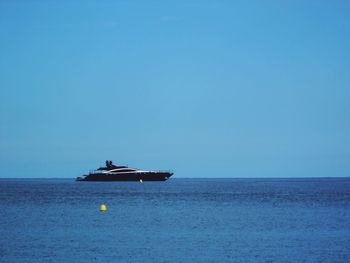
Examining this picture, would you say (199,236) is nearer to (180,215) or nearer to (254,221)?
(254,221)

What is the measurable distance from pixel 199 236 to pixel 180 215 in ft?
73.3

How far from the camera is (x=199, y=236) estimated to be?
51.3m

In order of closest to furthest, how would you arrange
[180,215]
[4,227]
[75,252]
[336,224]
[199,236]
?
A: [75,252] < [199,236] < [4,227] < [336,224] < [180,215]

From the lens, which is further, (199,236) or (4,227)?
(4,227)

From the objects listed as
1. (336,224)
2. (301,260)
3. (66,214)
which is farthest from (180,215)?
(301,260)

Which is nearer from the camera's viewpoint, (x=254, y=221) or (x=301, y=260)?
(x=301, y=260)

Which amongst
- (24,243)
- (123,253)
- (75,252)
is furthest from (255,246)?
(24,243)

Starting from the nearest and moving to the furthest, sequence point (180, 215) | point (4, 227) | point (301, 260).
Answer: point (301, 260) → point (4, 227) → point (180, 215)

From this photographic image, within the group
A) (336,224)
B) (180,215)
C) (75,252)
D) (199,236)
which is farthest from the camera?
(180,215)

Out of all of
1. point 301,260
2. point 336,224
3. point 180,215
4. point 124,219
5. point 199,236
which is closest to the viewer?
point 301,260

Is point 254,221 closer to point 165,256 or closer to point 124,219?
point 124,219

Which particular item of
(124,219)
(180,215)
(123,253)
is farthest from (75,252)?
(180,215)

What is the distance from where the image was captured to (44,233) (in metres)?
53.6

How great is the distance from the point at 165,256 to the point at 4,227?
23.0 m
